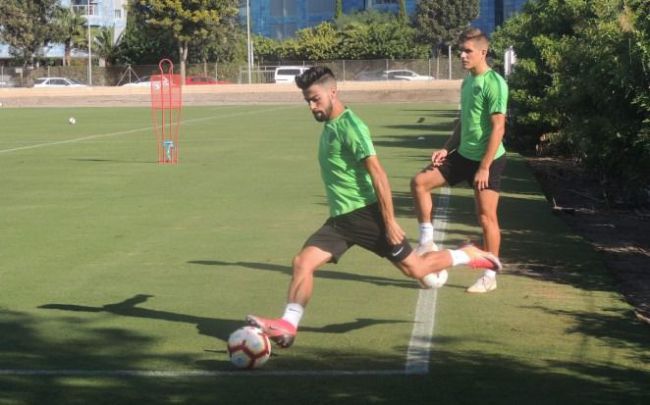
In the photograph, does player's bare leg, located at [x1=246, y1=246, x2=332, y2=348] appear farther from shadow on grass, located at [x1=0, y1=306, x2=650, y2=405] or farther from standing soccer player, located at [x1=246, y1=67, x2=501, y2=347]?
shadow on grass, located at [x1=0, y1=306, x2=650, y2=405]

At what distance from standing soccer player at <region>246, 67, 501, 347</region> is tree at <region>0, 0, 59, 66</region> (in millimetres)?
78394

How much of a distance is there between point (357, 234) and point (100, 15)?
99543 mm

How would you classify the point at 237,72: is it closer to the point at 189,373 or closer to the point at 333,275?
the point at 333,275

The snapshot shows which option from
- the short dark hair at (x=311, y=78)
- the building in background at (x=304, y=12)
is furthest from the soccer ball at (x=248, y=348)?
the building in background at (x=304, y=12)

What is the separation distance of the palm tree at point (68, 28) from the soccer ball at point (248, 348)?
81.5m

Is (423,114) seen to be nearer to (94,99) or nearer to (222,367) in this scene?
(94,99)

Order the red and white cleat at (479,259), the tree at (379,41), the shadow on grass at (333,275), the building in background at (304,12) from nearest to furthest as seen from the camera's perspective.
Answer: the red and white cleat at (479,259)
the shadow on grass at (333,275)
the tree at (379,41)
the building in background at (304,12)

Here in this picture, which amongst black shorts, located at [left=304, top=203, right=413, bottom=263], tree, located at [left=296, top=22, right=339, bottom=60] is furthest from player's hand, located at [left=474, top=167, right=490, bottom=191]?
tree, located at [left=296, top=22, right=339, bottom=60]

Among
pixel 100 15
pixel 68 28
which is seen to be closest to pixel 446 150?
pixel 68 28

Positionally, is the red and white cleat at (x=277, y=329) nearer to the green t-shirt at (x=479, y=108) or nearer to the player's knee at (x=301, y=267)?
the player's knee at (x=301, y=267)

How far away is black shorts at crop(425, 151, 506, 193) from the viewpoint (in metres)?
9.15

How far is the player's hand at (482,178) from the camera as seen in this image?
896cm

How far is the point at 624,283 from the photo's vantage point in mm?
9898

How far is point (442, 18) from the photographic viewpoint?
91750 millimetres
